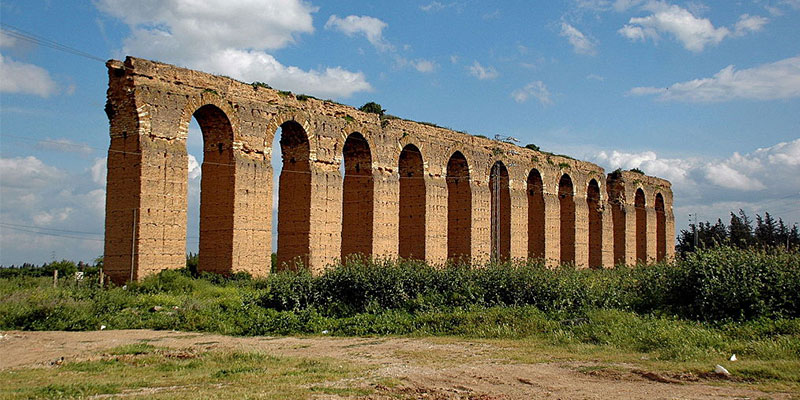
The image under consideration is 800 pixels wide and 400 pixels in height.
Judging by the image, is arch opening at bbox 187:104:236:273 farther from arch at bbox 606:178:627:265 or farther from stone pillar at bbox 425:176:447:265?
arch at bbox 606:178:627:265

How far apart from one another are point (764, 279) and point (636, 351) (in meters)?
3.45

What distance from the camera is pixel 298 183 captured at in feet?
69.1

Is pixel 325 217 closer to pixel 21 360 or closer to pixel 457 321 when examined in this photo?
pixel 457 321

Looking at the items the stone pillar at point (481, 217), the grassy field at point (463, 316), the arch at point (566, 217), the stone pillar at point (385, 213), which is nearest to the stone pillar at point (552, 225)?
the arch at point (566, 217)

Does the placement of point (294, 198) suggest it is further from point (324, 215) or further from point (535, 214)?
point (535, 214)

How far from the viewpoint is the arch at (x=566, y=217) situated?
33.6 metres

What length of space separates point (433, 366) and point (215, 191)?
39.2 feet

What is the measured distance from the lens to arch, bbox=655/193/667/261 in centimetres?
4291

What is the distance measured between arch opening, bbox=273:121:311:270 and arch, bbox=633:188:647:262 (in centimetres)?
2488

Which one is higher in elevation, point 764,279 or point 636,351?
point 764,279

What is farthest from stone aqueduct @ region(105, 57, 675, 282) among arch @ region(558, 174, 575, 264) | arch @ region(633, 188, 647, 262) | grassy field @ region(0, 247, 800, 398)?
arch @ region(633, 188, 647, 262)

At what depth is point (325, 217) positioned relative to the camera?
21109mm

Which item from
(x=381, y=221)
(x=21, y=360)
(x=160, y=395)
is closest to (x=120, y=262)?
(x=21, y=360)

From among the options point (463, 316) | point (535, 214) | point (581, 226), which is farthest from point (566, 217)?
point (463, 316)
